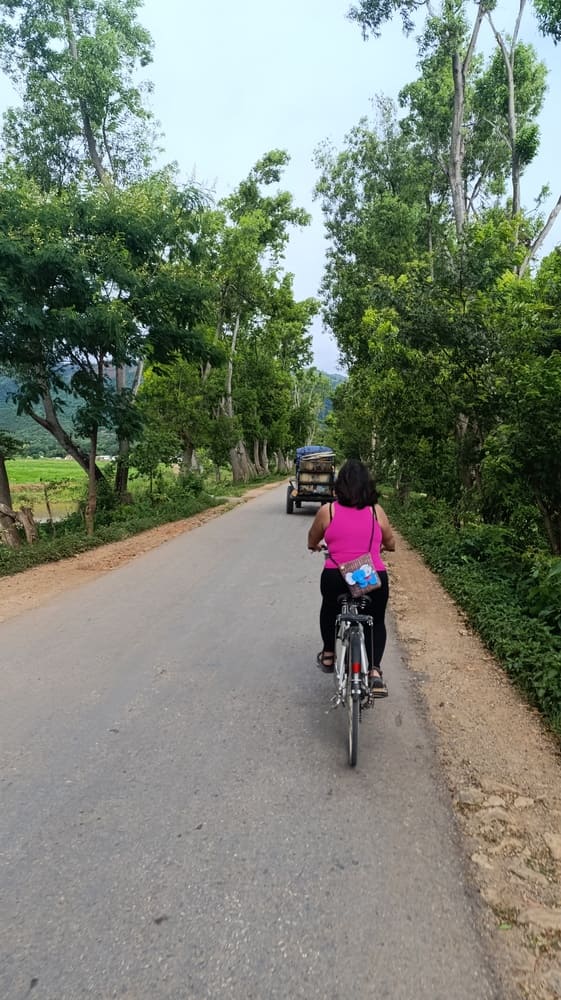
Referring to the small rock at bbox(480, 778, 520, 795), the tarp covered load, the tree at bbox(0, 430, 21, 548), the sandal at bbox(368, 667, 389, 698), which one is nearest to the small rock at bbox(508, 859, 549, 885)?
the small rock at bbox(480, 778, 520, 795)

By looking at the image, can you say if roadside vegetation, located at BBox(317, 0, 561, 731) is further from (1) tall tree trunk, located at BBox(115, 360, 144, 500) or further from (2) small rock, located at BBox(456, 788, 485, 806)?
(1) tall tree trunk, located at BBox(115, 360, 144, 500)

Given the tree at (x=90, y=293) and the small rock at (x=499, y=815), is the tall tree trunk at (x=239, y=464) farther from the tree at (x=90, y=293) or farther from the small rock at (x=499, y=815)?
the small rock at (x=499, y=815)

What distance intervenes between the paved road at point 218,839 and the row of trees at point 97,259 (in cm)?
828

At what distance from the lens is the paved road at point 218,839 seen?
2.08 meters

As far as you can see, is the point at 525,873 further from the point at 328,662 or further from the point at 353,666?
the point at 328,662

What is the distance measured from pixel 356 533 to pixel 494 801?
1.76 m

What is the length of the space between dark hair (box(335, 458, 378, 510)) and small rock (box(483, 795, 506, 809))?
6.20ft

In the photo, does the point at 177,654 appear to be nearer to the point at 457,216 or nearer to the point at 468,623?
the point at 468,623

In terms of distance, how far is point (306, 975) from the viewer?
2.04 meters

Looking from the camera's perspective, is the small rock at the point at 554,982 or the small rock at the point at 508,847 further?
the small rock at the point at 508,847

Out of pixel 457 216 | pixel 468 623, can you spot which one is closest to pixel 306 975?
pixel 468 623

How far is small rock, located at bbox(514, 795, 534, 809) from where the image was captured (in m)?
3.12

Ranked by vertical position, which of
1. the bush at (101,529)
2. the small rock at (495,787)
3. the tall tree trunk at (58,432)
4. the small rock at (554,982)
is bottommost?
the small rock at (495,787)

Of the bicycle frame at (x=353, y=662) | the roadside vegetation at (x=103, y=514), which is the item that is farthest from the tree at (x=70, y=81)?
the bicycle frame at (x=353, y=662)
